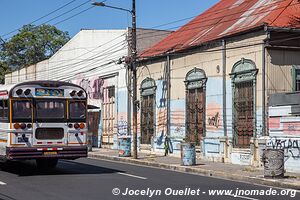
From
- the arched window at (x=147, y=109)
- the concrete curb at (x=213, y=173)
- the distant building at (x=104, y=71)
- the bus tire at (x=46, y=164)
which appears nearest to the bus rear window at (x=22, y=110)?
the bus tire at (x=46, y=164)

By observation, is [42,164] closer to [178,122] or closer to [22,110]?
[22,110]

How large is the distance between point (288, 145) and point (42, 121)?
8824 mm

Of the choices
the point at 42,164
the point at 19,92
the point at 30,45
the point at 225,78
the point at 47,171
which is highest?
the point at 30,45

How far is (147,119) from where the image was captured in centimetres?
2953

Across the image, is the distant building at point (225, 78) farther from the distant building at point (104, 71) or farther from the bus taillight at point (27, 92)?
the bus taillight at point (27, 92)

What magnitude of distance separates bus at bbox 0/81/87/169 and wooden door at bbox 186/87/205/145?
28.2ft

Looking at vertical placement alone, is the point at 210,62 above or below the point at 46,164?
above

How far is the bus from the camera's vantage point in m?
15.9

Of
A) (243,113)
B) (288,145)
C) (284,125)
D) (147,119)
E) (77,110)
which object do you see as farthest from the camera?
(147,119)

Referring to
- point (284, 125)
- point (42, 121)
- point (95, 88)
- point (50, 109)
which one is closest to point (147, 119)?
point (95, 88)

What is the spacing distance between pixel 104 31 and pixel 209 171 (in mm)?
18582

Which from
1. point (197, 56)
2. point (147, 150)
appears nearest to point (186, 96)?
point (197, 56)

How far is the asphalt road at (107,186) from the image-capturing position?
39.6 feet

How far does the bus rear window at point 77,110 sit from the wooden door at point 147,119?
1193 cm
